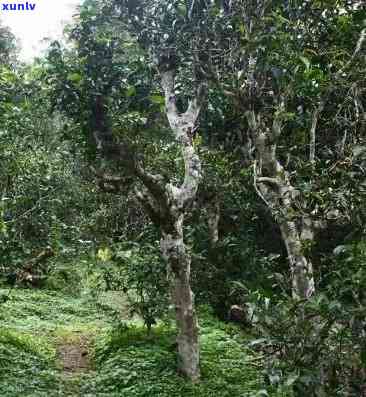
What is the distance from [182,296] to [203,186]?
4.46m

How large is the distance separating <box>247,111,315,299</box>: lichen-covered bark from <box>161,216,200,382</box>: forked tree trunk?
144 cm

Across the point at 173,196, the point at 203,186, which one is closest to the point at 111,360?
the point at 173,196

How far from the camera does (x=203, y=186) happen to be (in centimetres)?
1186

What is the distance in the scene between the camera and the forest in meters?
3.97

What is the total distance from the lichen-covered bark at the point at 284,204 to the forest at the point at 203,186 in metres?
0.03

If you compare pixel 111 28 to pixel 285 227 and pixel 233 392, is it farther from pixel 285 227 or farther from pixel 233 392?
pixel 233 392

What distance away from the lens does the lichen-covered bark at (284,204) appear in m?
6.37

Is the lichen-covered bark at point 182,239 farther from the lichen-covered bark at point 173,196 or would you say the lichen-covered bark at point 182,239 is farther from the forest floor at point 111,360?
the forest floor at point 111,360

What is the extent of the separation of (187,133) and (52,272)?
1042 cm

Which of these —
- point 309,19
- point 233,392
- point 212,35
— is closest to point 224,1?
point 212,35

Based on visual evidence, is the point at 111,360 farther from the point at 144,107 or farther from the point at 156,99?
the point at 156,99

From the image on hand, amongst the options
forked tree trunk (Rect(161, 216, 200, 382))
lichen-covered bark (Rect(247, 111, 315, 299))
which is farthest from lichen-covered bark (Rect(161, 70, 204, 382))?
lichen-covered bark (Rect(247, 111, 315, 299))

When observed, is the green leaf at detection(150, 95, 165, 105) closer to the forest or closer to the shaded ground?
the forest

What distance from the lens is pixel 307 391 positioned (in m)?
3.26
